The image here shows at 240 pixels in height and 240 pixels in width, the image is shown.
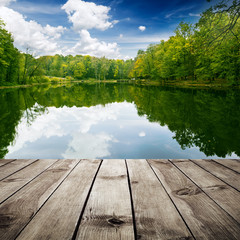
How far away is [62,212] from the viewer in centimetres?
121

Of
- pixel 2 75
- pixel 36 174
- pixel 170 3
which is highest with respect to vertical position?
pixel 170 3

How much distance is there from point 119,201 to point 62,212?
415 millimetres

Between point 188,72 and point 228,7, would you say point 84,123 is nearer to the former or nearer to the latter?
point 228,7

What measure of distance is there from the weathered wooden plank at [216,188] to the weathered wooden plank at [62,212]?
1.04 m

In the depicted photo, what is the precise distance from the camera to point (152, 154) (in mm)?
3896

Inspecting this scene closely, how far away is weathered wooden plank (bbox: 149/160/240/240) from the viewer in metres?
1.04

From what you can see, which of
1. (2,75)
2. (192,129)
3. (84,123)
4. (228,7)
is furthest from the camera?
(2,75)

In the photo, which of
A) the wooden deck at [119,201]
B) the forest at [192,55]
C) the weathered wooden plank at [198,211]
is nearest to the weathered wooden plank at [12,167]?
the wooden deck at [119,201]

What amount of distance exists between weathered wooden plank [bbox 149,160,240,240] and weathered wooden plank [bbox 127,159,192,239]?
2.4 inches

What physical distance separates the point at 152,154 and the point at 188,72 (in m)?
36.3

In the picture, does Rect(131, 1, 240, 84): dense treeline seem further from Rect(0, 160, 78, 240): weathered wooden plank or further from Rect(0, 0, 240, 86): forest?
Rect(0, 160, 78, 240): weathered wooden plank

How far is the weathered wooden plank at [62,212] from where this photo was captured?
1.02 meters

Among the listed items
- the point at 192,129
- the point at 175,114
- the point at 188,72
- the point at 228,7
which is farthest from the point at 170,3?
the point at 188,72

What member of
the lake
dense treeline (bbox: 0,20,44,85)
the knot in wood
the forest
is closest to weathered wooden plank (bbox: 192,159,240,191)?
the knot in wood
